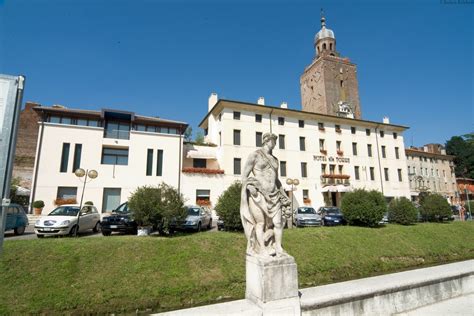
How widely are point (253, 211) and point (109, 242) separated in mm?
7911

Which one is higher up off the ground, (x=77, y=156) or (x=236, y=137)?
(x=236, y=137)

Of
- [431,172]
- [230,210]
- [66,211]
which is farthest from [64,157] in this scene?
[431,172]

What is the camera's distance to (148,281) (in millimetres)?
7949

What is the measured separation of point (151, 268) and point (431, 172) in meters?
55.8

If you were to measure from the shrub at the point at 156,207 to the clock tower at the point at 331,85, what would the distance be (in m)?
36.6

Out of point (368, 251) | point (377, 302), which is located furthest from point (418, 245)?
point (377, 302)

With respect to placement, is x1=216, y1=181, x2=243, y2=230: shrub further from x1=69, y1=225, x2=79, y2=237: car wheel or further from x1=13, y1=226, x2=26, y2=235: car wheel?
x1=13, y1=226, x2=26, y2=235: car wheel

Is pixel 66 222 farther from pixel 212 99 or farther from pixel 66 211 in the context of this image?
pixel 212 99

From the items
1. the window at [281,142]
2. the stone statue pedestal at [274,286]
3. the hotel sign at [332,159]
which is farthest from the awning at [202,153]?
the stone statue pedestal at [274,286]

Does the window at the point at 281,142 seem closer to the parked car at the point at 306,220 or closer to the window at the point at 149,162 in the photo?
the parked car at the point at 306,220

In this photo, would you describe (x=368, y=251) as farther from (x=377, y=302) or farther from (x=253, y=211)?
(x=253, y=211)

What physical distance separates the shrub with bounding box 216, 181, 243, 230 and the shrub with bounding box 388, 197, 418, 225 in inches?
518

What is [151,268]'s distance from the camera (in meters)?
8.50

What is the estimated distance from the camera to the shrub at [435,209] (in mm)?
20312
